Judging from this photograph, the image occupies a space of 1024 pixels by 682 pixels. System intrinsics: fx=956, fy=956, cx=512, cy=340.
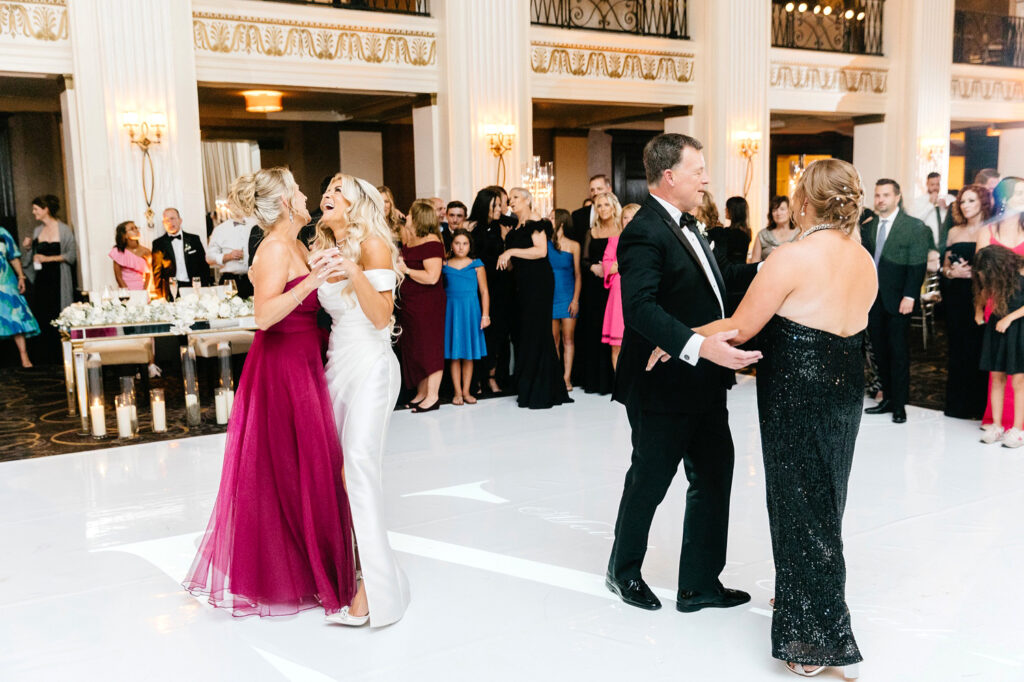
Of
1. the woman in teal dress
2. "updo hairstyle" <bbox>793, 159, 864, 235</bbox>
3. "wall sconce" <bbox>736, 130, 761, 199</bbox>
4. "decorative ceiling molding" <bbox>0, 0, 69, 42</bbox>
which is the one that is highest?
"decorative ceiling molding" <bbox>0, 0, 69, 42</bbox>

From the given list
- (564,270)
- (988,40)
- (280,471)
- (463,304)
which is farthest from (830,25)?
(280,471)

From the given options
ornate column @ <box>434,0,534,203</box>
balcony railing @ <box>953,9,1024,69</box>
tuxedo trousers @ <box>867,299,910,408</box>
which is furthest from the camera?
balcony railing @ <box>953,9,1024,69</box>

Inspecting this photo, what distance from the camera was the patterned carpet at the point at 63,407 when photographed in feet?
21.1

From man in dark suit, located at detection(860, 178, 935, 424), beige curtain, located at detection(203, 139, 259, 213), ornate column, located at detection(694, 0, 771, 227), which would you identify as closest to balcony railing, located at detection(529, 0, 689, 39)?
ornate column, located at detection(694, 0, 771, 227)

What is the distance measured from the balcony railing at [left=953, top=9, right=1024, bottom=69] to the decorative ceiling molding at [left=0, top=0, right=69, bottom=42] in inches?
532

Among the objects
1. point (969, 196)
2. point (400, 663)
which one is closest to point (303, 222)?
point (400, 663)

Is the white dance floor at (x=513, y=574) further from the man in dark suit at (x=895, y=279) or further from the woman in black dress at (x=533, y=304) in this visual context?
the woman in black dress at (x=533, y=304)

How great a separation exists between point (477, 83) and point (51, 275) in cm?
535

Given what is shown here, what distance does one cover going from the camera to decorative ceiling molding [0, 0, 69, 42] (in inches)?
348

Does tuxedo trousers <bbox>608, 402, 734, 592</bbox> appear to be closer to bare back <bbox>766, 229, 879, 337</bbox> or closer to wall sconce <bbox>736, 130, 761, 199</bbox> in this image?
bare back <bbox>766, 229, 879, 337</bbox>

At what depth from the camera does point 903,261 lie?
21.1 feet

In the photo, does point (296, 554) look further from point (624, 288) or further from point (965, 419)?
point (965, 419)

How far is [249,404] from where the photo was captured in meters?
3.58

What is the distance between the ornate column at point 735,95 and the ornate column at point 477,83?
3021 mm
